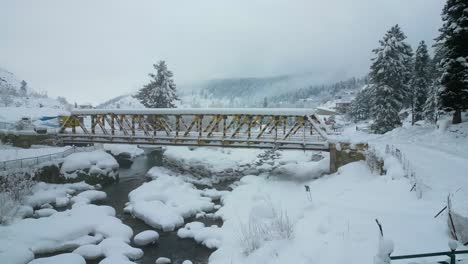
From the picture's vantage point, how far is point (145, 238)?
14211mm

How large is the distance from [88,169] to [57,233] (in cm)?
1133

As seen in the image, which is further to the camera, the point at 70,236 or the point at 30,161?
the point at 30,161

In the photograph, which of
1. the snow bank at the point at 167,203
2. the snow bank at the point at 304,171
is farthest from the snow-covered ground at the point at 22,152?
the snow bank at the point at 304,171

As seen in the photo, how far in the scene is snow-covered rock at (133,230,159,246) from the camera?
1415cm

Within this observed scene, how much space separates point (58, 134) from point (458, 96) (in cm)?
3548

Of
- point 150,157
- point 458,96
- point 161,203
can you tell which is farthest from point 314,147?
point 150,157

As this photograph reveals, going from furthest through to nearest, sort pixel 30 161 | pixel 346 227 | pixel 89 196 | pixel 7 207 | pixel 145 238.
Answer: pixel 30 161, pixel 89 196, pixel 7 207, pixel 145 238, pixel 346 227

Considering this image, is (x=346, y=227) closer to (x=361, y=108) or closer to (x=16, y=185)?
(x=16, y=185)

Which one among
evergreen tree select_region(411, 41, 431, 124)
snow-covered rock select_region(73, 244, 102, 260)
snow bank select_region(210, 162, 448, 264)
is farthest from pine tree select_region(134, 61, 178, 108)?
evergreen tree select_region(411, 41, 431, 124)

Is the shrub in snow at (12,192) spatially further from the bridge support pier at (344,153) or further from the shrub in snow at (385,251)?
the bridge support pier at (344,153)

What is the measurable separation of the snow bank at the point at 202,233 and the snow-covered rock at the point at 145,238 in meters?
1.26

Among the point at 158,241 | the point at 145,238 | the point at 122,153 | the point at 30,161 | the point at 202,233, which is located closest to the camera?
the point at 145,238

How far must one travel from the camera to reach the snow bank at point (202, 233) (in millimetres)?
13916

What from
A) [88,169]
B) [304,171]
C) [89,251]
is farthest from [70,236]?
[304,171]
